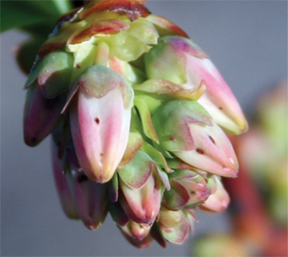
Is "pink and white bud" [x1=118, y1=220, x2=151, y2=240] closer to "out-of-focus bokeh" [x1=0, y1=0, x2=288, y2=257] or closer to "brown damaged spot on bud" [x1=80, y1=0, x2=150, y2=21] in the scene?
"brown damaged spot on bud" [x1=80, y1=0, x2=150, y2=21]

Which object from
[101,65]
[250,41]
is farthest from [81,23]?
[250,41]

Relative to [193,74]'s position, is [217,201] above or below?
below

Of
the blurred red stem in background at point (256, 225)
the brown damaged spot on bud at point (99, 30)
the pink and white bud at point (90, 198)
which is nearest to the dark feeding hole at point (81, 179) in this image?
the pink and white bud at point (90, 198)

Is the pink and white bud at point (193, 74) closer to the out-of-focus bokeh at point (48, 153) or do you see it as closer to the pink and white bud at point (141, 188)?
the pink and white bud at point (141, 188)

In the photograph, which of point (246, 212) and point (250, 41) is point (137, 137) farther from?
point (250, 41)

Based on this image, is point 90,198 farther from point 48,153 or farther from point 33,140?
point 48,153

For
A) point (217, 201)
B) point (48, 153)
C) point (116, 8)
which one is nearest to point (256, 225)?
point (48, 153)
